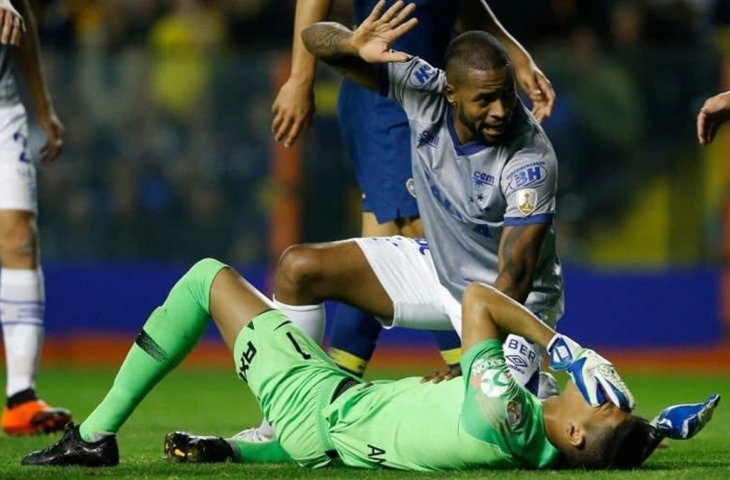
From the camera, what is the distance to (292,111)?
6453 millimetres

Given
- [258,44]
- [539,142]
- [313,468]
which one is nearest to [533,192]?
[539,142]

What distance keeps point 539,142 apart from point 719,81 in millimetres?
7218

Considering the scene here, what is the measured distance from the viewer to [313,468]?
558 centimetres

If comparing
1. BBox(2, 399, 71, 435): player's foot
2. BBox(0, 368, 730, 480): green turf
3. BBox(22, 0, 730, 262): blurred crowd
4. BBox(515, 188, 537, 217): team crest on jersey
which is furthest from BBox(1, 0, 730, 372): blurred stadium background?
BBox(515, 188, 537, 217): team crest on jersey

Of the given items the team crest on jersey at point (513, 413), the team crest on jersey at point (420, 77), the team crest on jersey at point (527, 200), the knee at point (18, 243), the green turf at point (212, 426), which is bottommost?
the green turf at point (212, 426)

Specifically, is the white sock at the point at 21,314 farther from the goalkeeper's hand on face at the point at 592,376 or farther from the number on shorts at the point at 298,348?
the goalkeeper's hand on face at the point at 592,376

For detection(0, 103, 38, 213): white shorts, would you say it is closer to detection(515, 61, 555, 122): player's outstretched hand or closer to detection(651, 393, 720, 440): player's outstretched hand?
detection(515, 61, 555, 122): player's outstretched hand

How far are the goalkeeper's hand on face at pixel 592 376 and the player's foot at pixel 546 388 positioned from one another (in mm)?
1051

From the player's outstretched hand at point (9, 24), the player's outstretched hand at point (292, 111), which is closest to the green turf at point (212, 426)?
the player's outstretched hand at point (292, 111)

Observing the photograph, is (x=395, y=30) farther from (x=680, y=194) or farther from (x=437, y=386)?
(x=680, y=194)

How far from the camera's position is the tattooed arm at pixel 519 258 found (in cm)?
572

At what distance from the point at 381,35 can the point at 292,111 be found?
2.00ft

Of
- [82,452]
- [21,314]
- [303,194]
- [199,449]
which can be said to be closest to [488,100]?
[199,449]

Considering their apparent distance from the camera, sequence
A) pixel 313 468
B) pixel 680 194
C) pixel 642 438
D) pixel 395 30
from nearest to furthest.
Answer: pixel 642 438
pixel 313 468
pixel 395 30
pixel 680 194
